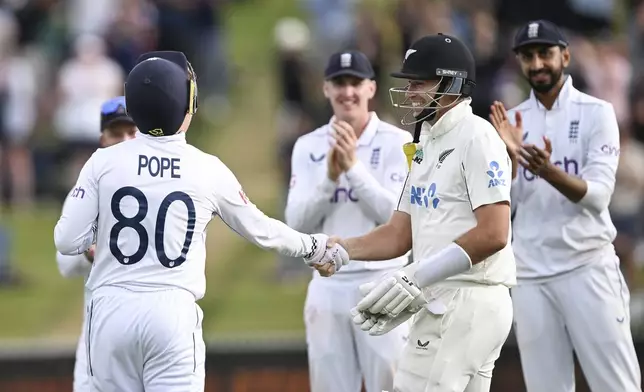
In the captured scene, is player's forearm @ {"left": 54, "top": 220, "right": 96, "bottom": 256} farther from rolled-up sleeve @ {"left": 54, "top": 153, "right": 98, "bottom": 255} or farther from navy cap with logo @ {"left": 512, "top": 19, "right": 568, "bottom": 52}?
navy cap with logo @ {"left": 512, "top": 19, "right": 568, "bottom": 52}

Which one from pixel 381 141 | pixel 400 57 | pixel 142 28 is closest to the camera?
pixel 381 141

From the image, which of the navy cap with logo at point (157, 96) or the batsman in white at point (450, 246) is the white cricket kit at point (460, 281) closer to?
the batsman in white at point (450, 246)

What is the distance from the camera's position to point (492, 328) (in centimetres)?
606

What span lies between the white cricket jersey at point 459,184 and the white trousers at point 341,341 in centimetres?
170

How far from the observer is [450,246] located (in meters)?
5.90

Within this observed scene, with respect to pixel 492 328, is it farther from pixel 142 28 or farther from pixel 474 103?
pixel 142 28

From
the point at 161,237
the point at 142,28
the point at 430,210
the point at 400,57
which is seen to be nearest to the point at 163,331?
the point at 161,237

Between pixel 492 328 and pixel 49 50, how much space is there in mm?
10182

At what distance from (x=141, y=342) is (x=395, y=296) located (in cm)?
123

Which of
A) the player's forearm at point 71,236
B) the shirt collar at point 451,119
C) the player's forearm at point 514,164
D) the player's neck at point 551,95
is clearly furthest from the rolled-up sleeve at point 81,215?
the player's neck at point 551,95

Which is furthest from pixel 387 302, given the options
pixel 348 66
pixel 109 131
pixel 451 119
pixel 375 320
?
pixel 109 131

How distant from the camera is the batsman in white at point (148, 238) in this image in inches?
229

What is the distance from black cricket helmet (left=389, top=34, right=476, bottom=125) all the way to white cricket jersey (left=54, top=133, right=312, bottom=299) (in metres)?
1.08

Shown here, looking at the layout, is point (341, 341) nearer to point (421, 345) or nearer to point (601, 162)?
point (421, 345)
